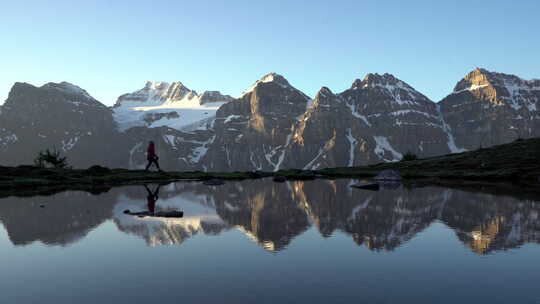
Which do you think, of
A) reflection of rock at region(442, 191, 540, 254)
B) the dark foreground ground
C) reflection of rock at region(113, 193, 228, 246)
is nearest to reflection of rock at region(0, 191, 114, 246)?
reflection of rock at region(113, 193, 228, 246)

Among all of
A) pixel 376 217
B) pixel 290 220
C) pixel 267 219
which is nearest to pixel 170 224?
pixel 267 219

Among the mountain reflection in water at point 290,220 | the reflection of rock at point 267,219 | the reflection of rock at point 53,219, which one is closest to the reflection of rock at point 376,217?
the mountain reflection in water at point 290,220

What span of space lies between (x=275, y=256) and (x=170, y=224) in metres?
14.6

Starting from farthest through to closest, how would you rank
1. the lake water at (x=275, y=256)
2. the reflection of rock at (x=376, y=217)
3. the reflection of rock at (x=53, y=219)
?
the reflection of rock at (x=53, y=219) → the reflection of rock at (x=376, y=217) → the lake water at (x=275, y=256)

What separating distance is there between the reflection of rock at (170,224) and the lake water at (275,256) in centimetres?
14

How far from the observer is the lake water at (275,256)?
709 inches

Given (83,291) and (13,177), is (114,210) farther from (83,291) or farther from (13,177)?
(13,177)

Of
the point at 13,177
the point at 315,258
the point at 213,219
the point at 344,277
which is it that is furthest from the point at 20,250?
the point at 13,177

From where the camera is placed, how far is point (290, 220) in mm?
38312

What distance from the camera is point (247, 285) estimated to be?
19000 mm

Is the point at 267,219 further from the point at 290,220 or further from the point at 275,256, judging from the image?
the point at 275,256

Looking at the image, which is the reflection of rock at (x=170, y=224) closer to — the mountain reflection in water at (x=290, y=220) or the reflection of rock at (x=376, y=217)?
the mountain reflection in water at (x=290, y=220)

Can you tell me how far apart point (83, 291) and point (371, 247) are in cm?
1715

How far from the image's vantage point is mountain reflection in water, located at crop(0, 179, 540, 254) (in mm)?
29797
